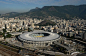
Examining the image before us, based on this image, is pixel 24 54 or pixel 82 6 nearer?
pixel 24 54

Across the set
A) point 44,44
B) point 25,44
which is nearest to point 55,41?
point 44,44

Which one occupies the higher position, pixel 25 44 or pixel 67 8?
pixel 67 8

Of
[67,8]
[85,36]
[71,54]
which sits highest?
[67,8]

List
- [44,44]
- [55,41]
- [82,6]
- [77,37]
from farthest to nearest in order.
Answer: [82,6] < [77,37] < [55,41] < [44,44]

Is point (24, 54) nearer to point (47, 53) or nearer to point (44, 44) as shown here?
point (47, 53)

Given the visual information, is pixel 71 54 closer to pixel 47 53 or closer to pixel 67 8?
pixel 47 53

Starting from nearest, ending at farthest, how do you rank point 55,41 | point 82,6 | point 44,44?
point 44,44 → point 55,41 → point 82,6

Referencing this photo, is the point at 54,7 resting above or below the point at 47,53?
above

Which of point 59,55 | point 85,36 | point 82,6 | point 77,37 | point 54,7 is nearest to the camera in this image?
point 59,55

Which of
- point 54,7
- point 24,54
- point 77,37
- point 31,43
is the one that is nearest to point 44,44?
point 31,43
